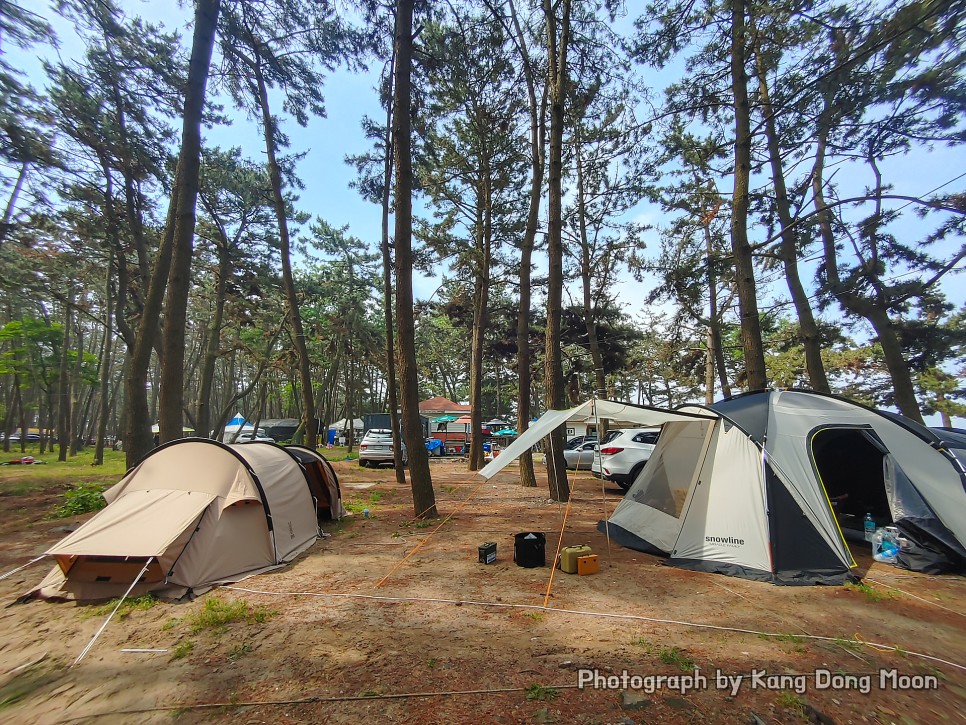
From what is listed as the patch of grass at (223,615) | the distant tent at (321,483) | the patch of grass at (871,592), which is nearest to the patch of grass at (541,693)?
the patch of grass at (223,615)

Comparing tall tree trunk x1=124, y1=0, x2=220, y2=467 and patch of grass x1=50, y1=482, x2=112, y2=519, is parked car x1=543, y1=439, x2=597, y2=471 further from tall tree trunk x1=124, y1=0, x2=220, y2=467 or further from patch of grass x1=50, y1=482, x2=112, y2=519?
patch of grass x1=50, y1=482, x2=112, y2=519

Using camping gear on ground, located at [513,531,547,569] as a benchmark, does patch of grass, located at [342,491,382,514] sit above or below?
below

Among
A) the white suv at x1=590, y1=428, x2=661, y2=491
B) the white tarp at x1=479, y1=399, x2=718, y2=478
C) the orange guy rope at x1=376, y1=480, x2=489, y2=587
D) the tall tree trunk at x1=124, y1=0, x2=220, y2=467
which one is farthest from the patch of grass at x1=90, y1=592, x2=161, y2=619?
the white suv at x1=590, y1=428, x2=661, y2=491

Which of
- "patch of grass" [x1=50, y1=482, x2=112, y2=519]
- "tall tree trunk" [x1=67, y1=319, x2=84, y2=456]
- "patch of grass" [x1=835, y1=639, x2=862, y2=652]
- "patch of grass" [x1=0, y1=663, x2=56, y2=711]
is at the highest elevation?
"tall tree trunk" [x1=67, y1=319, x2=84, y2=456]

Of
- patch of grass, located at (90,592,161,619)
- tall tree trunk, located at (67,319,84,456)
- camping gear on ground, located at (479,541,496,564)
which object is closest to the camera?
patch of grass, located at (90,592,161,619)

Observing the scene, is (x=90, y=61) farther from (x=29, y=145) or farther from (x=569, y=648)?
(x=569, y=648)

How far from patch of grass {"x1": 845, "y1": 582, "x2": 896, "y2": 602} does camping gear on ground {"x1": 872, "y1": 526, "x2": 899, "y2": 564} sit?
1.14 meters

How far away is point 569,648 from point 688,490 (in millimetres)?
3378

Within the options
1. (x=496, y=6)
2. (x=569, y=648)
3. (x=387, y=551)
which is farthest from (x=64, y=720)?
(x=496, y=6)

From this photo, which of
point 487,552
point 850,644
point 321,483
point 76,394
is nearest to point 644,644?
point 850,644

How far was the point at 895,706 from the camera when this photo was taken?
2963mm

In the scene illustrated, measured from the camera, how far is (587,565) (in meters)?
5.45

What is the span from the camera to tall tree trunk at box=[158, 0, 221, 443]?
8414 millimetres

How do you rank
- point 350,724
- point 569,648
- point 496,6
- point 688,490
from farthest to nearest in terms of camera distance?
1. point 496,6
2. point 688,490
3. point 569,648
4. point 350,724
